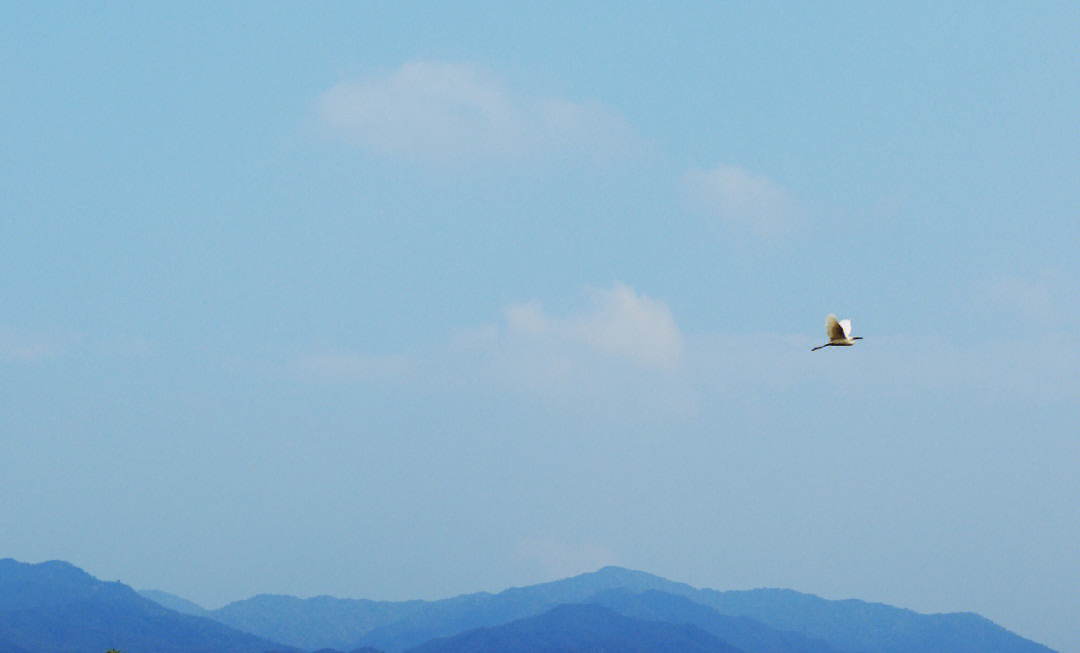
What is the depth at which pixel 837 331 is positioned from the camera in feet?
136

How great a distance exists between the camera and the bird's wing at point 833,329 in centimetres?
4100

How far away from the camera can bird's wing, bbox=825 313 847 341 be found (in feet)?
135

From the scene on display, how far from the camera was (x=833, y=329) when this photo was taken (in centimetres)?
4141
